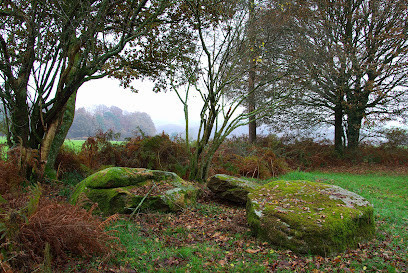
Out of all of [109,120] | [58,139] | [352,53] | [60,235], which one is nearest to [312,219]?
[60,235]

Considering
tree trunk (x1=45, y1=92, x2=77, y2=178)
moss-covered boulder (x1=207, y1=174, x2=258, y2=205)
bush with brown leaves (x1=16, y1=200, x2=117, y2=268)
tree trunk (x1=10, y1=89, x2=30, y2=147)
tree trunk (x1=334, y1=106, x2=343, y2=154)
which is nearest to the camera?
bush with brown leaves (x1=16, y1=200, x2=117, y2=268)

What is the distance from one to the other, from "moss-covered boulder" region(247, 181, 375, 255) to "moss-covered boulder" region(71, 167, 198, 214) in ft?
5.72

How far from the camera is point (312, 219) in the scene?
4195 mm

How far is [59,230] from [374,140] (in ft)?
53.6

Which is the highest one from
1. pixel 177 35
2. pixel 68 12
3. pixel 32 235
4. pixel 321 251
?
pixel 177 35

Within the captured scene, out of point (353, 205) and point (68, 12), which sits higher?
point (68, 12)

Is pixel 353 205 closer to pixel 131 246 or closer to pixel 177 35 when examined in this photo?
pixel 131 246

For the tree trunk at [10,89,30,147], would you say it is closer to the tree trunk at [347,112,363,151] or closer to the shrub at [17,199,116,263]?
the shrub at [17,199,116,263]

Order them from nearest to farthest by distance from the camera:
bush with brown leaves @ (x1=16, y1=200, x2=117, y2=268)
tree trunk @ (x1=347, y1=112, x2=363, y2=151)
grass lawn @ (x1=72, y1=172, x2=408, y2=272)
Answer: bush with brown leaves @ (x1=16, y1=200, x2=117, y2=268) < grass lawn @ (x1=72, y1=172, x2=408, y2=272) < tree trunk @ (x1=347, y1=112, x2=363, y2=151)

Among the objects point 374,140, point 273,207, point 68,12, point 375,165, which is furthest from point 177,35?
point 374,140

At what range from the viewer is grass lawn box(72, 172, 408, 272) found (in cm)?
343

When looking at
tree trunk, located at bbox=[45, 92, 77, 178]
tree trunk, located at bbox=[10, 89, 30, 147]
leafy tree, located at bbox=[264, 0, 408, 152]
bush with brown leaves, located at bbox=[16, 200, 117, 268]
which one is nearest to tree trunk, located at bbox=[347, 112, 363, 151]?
leafy tree, located at bbox=[264, 0, 408, 152]

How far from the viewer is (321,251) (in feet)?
12.7

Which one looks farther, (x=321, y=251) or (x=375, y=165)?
(x=375, y=165)
